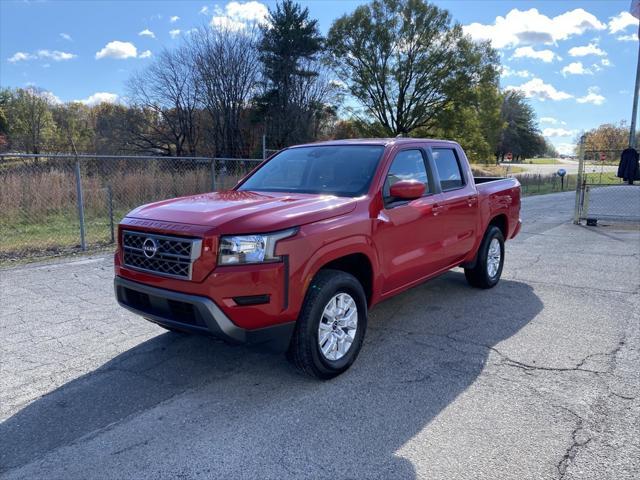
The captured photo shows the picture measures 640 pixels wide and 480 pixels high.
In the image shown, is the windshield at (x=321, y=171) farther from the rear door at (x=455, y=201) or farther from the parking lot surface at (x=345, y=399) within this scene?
the parking lot surface at (x=345, y=399)

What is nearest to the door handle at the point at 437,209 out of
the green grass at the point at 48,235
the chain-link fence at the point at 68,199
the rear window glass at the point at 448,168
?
the rear window glass at the point at 448,168

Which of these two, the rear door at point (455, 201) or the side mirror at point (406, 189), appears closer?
the side mirror at point (406, 189)

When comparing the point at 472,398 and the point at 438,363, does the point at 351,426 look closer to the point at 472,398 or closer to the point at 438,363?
the point at 472,398

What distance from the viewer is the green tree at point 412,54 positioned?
38.8 meters

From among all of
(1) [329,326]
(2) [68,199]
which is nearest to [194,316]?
(1) [329,326]

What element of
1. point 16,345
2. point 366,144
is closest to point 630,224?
point 366,144

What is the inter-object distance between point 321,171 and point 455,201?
5.35ft

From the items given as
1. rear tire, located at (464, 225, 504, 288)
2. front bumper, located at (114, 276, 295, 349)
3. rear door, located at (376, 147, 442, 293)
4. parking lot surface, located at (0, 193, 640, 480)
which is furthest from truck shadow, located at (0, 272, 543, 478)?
rear tire, located at (464, 225, 504, 288)

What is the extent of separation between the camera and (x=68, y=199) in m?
11.9

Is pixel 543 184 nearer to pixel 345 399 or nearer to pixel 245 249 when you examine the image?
pixel 345 399

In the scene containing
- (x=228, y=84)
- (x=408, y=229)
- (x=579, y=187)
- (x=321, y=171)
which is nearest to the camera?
(x=408, y=229)

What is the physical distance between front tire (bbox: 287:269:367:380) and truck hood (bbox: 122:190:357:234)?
485mm

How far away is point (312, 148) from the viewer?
491 cm

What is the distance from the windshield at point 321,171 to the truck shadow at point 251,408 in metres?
1.49
